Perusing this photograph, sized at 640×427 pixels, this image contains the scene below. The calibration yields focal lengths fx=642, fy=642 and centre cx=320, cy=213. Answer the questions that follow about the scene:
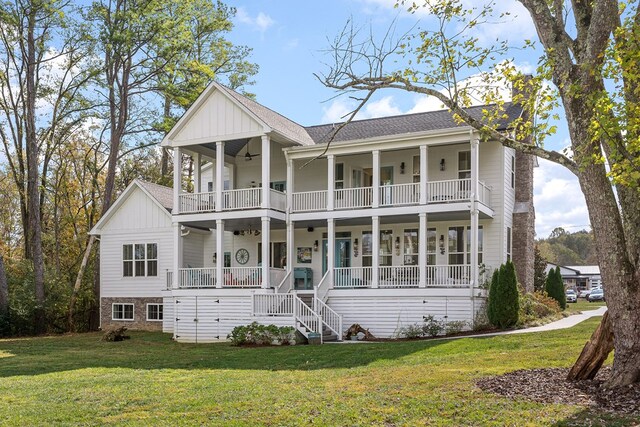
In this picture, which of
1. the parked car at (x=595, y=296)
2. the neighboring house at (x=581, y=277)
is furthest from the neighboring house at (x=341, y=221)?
the neighboring house at (x=581, y=277)

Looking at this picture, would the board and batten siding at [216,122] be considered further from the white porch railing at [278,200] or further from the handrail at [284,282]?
the handrail at [284,282]

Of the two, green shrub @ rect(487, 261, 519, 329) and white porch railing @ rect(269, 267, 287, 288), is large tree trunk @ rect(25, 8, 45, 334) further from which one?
green shrub @ rect(487, 261, 519, 329)

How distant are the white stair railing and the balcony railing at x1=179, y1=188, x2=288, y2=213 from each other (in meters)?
4.22

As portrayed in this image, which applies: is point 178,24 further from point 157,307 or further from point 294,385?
point 294,385

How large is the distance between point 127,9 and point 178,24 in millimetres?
2559

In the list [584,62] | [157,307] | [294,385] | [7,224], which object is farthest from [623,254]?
[7,224]

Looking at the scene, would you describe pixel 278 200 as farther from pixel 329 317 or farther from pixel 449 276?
pixel 449 276

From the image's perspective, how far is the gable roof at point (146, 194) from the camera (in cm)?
2667

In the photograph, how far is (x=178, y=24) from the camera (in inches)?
1222

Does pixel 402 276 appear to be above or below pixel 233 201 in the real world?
below

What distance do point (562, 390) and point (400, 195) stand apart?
13.7 metres

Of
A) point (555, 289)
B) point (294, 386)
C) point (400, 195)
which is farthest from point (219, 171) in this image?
point (555, 289)

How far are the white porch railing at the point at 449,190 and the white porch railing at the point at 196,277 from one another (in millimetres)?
8116

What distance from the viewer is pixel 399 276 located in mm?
21922
